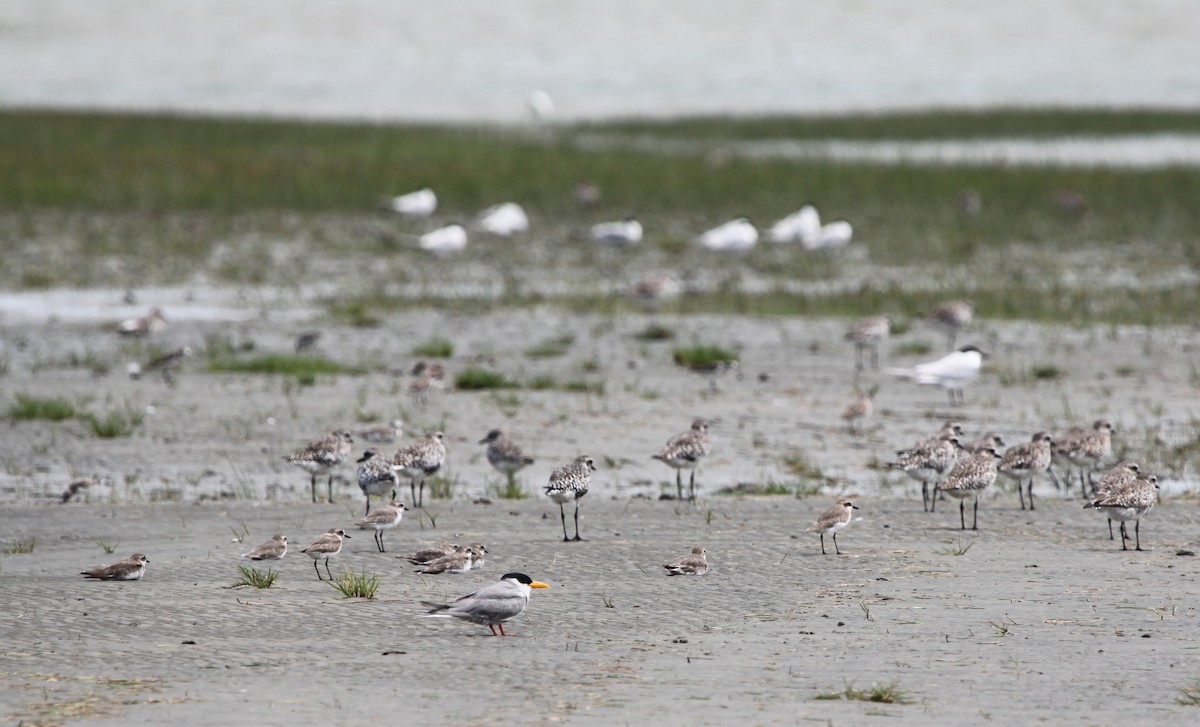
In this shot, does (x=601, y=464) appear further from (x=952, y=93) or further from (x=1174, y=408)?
(x=952, y=93)

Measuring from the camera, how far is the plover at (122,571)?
1050 cm

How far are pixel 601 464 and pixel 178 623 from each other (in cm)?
620

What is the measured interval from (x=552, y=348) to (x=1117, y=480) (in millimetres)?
9880

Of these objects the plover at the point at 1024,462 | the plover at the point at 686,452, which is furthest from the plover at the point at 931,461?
the plover at the point at 686,452

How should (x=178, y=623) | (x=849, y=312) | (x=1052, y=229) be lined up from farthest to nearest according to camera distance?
(x=1052, y=229) < (x=849, y=312) < (x=178, y=623)

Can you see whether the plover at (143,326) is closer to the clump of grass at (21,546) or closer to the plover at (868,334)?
the plover at (868,334)

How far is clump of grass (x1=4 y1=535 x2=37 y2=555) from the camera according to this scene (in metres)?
11.6

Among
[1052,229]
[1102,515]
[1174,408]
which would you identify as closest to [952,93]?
[1052,229]

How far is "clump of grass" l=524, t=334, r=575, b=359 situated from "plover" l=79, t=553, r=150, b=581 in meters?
10.2

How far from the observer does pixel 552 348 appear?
21.0m

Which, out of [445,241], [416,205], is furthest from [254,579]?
[416,205]

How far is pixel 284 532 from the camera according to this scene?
1226cm

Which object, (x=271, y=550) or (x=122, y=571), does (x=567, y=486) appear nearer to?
(x=271, y=550)

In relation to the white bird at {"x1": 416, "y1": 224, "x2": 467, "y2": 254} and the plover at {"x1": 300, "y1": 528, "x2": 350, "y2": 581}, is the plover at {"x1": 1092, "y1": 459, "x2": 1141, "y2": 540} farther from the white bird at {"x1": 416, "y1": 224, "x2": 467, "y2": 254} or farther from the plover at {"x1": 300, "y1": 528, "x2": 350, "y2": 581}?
the white bird at {"x1": 416, "y1": 224, "x2": 467, "y2": 254}
